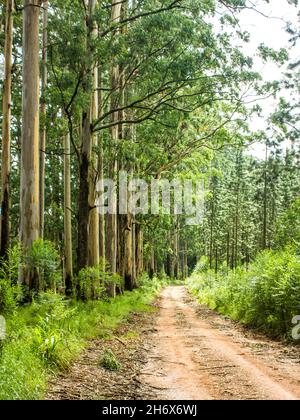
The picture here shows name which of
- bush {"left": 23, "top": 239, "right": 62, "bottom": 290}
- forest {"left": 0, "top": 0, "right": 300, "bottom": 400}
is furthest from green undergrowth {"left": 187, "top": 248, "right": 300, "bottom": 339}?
bush {"left": 23, "top": 239, "right": 62, "bottom": 290}

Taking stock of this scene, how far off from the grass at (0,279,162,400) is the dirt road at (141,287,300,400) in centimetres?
147

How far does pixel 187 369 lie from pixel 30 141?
703cm

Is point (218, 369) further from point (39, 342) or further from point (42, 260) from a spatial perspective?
point (42, 260)

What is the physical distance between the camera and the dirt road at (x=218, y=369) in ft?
22.6

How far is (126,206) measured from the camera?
1026 inches

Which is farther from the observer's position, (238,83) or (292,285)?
(238,83)

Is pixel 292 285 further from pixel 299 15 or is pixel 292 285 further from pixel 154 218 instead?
pixel 154 218

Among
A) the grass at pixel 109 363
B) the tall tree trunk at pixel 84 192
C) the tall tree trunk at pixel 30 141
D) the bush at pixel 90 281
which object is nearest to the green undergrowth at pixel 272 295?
the bush at pixel 90 281

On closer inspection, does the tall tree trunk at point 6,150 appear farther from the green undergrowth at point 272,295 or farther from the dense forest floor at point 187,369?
the green undergrowth at point 272,295

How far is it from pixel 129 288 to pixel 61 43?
16557mm

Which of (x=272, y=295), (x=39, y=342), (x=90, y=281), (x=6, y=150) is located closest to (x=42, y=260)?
(x=39, y=342)

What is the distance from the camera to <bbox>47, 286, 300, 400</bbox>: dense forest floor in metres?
6.81

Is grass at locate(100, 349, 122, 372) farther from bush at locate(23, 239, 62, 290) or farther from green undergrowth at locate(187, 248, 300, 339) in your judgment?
green undergrowth at locate(187, 248, 300, 339)
